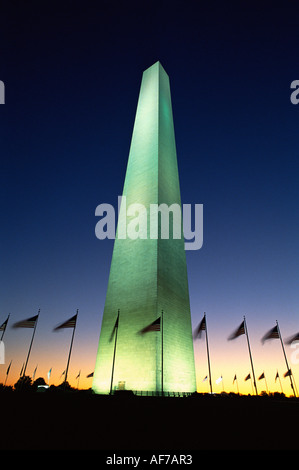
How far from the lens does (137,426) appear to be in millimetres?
8266

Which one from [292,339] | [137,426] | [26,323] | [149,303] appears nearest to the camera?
[137,426]

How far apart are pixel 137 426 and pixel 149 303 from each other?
1320cm

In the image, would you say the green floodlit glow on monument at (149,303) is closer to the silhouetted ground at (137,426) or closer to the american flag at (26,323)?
the american flag at (26,323)

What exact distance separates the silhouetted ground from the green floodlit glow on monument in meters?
8.50

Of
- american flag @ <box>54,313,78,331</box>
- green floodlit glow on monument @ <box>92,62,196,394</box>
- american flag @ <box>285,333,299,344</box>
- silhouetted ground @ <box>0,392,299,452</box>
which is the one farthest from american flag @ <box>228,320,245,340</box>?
american flag @ <box>54,313,78,331</box>

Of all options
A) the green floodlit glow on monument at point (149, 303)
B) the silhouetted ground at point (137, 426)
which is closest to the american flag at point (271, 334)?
the silhouetted ground at point (137, 426)

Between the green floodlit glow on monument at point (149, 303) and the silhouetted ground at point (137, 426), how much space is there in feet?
27.9

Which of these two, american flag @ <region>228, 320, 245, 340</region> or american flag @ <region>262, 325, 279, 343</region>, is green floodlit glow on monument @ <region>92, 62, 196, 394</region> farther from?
american flag @ <region>262, 325, 279, 343</region>

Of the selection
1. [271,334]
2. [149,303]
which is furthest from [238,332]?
[149,303]

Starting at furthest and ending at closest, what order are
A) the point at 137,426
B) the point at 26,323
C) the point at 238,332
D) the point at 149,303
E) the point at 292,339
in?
the point at 149,303 → the point at 26,323 → the point at 238,332 → the point at 292,339 → the point at 137,426

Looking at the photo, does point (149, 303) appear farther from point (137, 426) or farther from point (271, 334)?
point (137, 426)

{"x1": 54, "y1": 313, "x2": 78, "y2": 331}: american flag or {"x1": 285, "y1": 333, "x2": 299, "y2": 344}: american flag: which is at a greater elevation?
{"x1": 54, "y1": 313, "x2": 78, "y2": 331}: american flag

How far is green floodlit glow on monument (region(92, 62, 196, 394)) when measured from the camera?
65.8ft

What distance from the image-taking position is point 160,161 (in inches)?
1157
